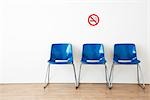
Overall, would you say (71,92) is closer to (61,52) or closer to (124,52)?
(61,52)

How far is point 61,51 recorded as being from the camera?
13.3 ft

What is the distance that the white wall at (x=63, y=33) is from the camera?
4.05 m

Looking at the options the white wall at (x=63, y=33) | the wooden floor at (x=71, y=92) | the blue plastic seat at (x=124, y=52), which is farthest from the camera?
the white wall at (x=63, y=33)

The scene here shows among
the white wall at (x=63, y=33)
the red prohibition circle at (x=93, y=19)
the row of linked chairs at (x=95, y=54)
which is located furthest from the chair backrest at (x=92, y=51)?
the red prohibition circle at (x=93, y=19)

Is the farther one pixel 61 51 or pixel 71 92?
pixel 61 51

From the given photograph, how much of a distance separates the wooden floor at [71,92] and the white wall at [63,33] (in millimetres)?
230

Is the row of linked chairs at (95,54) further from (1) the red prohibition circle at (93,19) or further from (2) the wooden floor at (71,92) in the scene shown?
(1) the red prohibition circle at (93,19)

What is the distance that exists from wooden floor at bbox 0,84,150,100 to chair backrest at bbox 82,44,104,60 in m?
0.56

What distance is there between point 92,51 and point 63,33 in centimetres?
69

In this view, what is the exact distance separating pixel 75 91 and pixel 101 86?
0.60 metres

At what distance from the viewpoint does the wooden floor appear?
131 inches

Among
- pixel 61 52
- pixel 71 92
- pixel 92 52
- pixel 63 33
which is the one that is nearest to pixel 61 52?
pixel 61 52

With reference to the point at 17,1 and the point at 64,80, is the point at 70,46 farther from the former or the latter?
the point at 17,1

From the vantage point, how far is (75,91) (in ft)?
12.0
